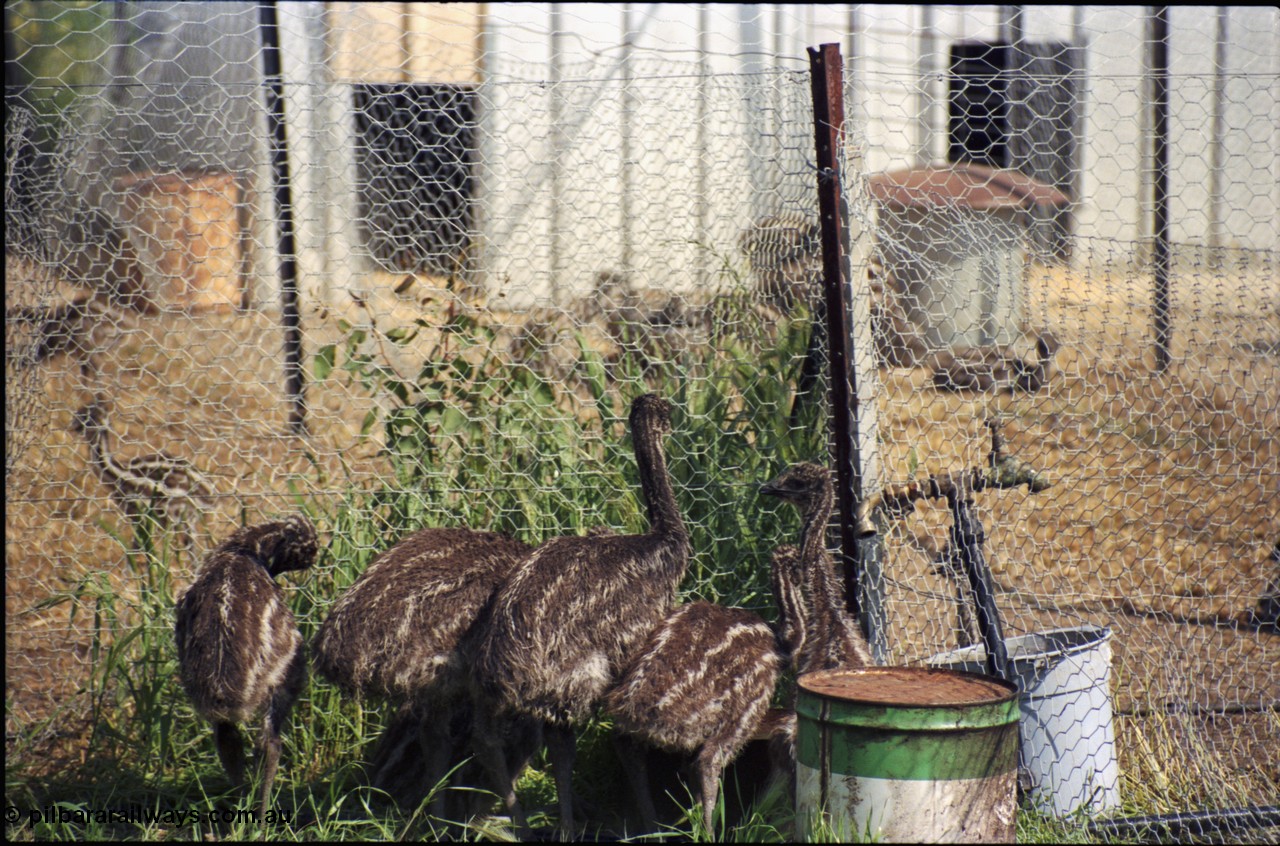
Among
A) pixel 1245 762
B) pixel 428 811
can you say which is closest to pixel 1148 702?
pixel 1245 762

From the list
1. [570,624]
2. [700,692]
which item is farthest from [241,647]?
[700,692]

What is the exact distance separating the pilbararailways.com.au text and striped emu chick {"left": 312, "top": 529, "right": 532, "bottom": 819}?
1.63 ft

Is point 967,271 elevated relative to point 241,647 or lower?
elevated

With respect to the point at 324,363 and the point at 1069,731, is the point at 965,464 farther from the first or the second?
the point at 324,363

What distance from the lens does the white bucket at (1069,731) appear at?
3.96 metres

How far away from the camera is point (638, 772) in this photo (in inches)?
154

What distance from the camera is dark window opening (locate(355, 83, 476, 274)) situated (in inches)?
189

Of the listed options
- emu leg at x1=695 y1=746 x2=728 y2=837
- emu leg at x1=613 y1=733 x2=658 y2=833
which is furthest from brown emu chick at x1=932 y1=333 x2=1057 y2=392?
emu leg at x1=613 y1=733 x2=658 y2=833

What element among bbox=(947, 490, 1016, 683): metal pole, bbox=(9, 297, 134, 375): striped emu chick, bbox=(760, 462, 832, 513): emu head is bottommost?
bbox=(947, 490, 1016, 683): metal pole

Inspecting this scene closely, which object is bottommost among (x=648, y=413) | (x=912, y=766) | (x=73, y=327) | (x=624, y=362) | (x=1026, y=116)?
(x=912, y=766)

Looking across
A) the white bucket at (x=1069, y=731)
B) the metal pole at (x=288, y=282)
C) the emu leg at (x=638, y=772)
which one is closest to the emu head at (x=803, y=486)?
the white bucket at (x=1069, y=731)

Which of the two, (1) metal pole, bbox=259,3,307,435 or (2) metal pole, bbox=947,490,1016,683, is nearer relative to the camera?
(2) metal pole, bbox=947,490,1016,683

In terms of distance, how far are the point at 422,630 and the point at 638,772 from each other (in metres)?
0.85

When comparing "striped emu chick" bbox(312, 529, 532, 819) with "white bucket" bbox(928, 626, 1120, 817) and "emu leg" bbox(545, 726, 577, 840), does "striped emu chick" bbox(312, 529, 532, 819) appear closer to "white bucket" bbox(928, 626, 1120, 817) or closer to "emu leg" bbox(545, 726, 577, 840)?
"emu leg" bbox(545, 726, 577, 840)
